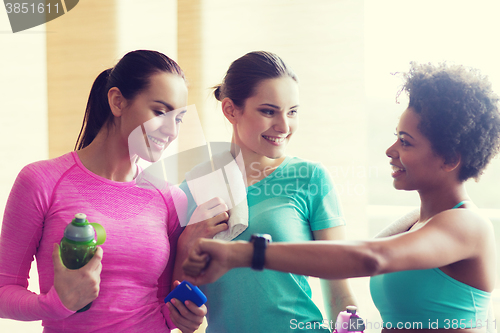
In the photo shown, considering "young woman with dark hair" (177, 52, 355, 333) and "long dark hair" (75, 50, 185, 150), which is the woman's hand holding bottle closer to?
"young woman with dark hair" (177, 52, 355, 333)

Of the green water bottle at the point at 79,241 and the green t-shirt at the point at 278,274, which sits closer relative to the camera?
the green water bottle at the point at 79,241

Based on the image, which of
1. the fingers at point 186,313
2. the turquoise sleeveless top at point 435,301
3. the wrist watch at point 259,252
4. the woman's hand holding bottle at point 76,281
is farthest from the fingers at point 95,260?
the turquoise sleeveless top at point 435,301

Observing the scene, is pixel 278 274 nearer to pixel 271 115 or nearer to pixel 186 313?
pixel 186 313

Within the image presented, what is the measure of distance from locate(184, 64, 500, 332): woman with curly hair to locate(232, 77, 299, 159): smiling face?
240mm

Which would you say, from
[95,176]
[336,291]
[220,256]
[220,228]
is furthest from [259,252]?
[95,176]

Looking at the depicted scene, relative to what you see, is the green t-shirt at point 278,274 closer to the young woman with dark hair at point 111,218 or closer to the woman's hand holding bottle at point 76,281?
the young woman with dark hair at point 111,218

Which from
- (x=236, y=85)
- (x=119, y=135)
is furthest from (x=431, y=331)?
(x=119, y=135)

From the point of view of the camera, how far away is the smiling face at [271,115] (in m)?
0.87

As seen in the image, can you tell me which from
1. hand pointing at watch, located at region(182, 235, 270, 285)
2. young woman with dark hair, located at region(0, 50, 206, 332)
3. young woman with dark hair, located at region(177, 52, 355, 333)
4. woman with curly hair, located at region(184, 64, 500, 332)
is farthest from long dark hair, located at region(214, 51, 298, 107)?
hand pointing at watch, located at region(182, 235, 270, 285)

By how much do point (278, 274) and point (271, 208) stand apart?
15cm

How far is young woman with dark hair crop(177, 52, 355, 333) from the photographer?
0.84m

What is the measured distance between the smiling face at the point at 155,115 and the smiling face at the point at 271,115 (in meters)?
0.16

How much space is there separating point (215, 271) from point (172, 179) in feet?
Answer: 1.50

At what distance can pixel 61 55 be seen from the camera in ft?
5.21
